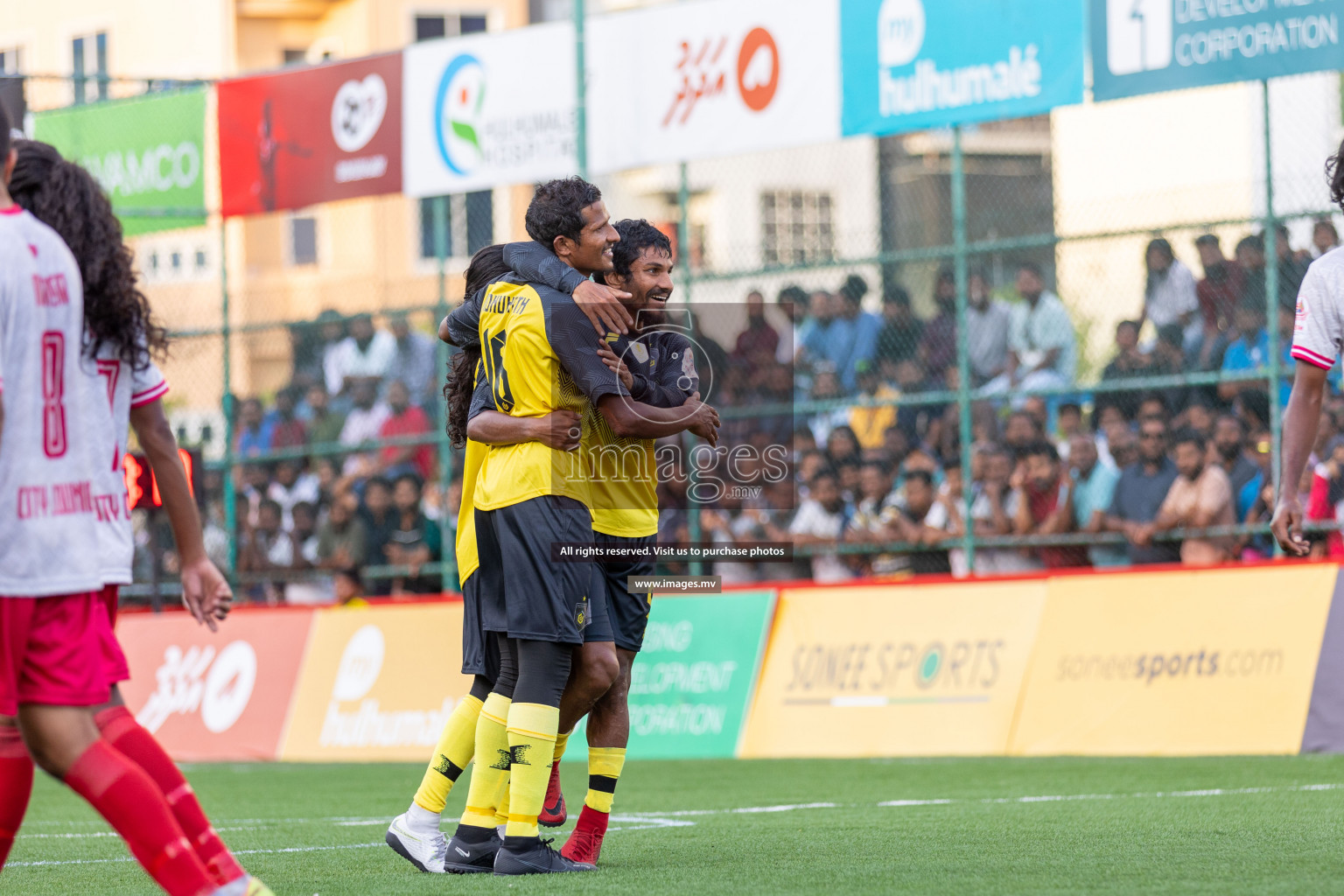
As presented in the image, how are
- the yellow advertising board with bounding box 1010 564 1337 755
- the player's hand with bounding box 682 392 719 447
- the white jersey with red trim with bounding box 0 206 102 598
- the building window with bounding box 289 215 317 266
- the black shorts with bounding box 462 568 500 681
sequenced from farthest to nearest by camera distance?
the building window with bounding box 289 215 317 266
the yellow advertising board with bounding box 1010 564 1337 755
the black shorts with bounding box 462 568 500 681
the player's hand with bounding box 682 392 719 447
the white jersey with red trim with bounding box 0 206 102 598

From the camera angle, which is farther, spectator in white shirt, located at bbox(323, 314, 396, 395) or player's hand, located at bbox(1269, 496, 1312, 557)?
spectator in white shirt, located at bbox(323, 314, 396, 395)

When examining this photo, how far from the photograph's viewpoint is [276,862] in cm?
707

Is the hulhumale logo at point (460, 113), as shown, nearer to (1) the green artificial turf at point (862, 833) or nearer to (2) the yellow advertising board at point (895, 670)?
(2) the yellow advertising board at point (895, 670)

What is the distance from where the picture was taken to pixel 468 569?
7.31 m

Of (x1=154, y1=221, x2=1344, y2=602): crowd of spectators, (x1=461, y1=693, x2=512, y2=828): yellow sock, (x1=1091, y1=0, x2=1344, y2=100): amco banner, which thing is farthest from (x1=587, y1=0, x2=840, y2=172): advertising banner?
(x1=461, y1=693, x2=512, y2=828): yellow sock

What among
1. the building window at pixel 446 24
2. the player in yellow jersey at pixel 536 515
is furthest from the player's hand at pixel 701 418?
the building window at pixel 446 24

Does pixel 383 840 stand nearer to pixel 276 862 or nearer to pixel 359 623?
pixel 276 862

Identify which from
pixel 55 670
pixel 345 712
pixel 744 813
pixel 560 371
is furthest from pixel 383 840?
pixel 345 712

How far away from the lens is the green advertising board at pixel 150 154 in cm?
1692

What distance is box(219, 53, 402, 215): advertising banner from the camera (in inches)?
621

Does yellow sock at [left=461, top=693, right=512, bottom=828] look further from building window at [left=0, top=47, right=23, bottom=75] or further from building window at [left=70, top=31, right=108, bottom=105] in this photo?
building window at [left=70, top=31, right=108, bottom=105]

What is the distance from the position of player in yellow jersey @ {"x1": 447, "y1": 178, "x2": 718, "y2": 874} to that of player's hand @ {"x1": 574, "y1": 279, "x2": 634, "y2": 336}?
4cm

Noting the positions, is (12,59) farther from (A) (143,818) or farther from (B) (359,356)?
(A) (143,818)

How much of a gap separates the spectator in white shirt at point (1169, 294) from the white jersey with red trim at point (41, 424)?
9.86m
